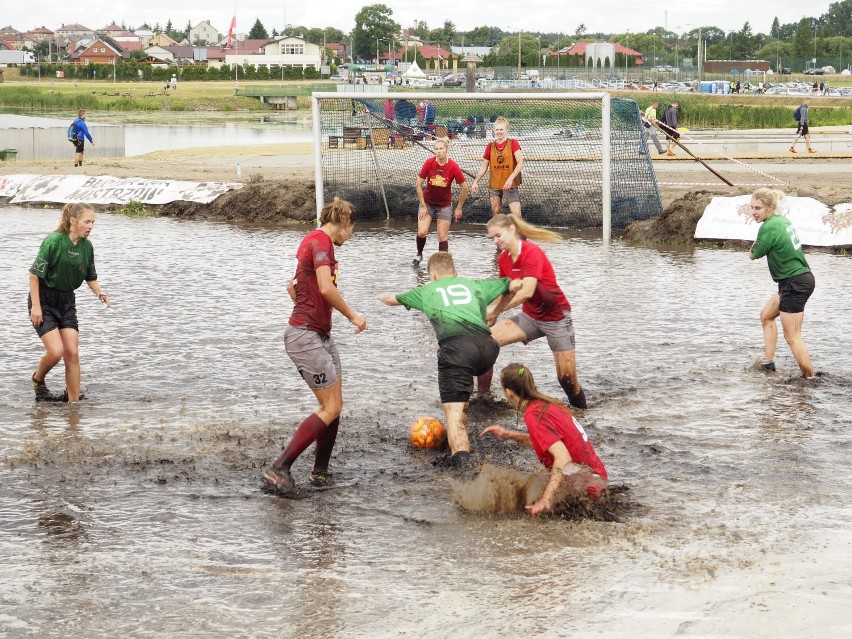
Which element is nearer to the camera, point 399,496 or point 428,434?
point 399,496

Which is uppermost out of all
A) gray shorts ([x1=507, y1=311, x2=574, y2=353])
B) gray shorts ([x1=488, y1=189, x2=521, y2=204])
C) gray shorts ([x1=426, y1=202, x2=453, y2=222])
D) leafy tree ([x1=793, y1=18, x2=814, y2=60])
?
leafy tree ([x1=793, y1=18, x2=814, y2=60])

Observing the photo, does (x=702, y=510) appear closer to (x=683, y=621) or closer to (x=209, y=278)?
(x=683, y=621)

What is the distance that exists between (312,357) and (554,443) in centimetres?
172

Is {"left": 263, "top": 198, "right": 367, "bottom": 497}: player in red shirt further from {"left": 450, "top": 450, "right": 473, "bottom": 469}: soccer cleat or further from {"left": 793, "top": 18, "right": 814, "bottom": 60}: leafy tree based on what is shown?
{"left": 793, "top": 18, "right": 814, "bottom": 60}: leafy tree

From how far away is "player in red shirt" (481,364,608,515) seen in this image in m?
6.58

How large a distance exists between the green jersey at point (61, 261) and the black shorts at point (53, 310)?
8cm

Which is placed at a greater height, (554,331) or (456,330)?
(456,330)

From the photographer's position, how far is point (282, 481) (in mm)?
7262

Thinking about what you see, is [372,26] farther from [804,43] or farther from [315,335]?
[315,335]

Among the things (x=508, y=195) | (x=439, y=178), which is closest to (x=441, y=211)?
(x=439, y=178)

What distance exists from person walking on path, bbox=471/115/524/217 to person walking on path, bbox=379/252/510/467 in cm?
844

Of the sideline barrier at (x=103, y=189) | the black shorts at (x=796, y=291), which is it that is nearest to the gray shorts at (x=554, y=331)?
the black shorts at (x=796, y=291)

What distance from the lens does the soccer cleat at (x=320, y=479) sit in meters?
7.52

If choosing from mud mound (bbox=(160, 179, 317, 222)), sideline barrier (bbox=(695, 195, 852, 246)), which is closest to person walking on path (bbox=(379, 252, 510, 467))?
sideline barrier (bbox=(695, 195, 852, 246))
